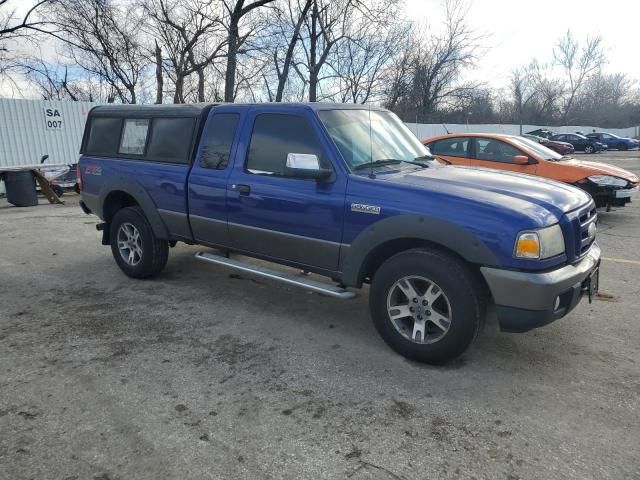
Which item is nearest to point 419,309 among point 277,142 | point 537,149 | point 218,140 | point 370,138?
point 370,138

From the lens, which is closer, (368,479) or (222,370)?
(368,479)

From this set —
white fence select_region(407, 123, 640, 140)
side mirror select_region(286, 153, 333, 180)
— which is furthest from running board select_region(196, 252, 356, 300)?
white fence select_region(407, 123, 640, 140)

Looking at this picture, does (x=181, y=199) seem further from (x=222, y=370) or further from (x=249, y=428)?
(x=249, y=428)

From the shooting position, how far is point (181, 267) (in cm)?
625

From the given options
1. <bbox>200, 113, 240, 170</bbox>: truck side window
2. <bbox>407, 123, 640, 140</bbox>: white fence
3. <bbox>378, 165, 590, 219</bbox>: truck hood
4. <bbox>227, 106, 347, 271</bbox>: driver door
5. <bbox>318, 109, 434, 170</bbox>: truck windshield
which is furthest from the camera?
<bbox>407, 123, 640, 140</bbox>: white fence

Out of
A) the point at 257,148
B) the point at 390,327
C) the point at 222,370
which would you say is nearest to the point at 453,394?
the point at 390,327

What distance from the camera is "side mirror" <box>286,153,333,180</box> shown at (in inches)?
149

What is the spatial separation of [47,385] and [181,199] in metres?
2.19

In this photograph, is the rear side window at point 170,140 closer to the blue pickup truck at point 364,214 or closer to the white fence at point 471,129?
the blue pickup truck at point 364,214

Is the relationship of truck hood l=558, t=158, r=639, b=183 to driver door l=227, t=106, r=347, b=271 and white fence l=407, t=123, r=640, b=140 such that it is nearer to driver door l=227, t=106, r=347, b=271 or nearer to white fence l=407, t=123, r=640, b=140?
driver door l=227, t=106, r=347, b=271

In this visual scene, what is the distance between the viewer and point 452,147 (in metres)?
9.63

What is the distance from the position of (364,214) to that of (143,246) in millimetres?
2918

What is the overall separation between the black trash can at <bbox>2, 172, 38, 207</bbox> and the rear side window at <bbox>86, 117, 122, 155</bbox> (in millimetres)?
7273

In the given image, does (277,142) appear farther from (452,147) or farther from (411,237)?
(452,147)
